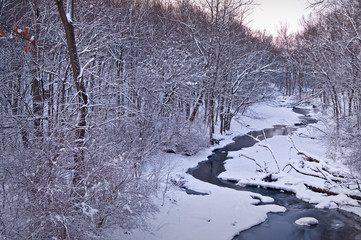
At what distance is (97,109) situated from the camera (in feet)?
26.0

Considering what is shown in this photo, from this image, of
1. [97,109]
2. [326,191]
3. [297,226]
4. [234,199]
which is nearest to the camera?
[97,109]

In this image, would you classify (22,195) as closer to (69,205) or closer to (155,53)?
(69,205)

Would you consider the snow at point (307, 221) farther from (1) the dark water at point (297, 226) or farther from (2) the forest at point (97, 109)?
(2) the forest at point (97, 109)

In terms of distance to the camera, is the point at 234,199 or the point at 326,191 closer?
the point at 234,199

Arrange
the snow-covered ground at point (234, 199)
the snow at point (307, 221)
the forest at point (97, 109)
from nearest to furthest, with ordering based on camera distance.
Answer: the forest at point (97, 109) < the snow-covered ground at point (234, 199) < the snow at point (307, 221)

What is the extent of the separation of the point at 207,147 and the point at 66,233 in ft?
48.9

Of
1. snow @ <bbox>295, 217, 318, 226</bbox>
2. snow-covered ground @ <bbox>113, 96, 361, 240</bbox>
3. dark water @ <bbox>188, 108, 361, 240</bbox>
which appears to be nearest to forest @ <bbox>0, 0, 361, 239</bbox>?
snow-covered ground @ <bbox>113, 96, 361, 240</bbox>

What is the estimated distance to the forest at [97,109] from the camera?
466 cm

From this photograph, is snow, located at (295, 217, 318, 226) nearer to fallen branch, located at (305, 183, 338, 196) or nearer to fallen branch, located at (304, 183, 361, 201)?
fallen branch, located at (304, 183, 361, 201)

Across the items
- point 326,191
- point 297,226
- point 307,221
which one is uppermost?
point 326,191

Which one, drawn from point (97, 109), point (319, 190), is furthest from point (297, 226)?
point (97, 109)

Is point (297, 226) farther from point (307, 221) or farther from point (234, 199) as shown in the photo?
point (234, 199)

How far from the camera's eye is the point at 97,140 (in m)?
5.70

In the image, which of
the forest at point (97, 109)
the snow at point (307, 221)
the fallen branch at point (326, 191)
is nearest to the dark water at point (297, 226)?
the snow at point (307, 221)
